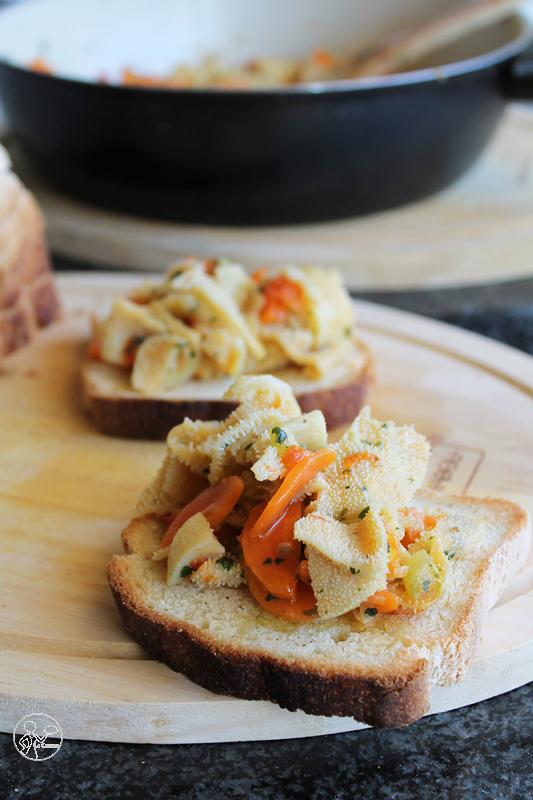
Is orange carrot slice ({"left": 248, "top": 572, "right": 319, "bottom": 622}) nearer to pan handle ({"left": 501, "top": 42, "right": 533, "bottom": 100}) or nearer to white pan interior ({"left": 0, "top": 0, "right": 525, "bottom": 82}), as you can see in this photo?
pan handle ({"left": 501, "top": 42, "right": 533, "bottom": 100})

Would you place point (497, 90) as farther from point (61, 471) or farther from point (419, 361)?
point (61, 471)

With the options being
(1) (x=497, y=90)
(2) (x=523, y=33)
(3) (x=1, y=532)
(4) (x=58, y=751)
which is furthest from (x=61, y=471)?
(2) (x=523, y=33)

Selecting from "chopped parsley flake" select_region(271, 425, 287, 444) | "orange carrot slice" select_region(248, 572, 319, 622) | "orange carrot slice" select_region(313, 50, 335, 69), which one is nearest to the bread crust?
"orange carrot slice" select_region(248, 572, 319, 622)

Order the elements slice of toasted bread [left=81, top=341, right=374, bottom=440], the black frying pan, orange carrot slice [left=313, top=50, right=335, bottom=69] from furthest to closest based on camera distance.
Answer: orange carrot slice [left=313, top=50, right=335, bottom=69] → the black frying pan → slice of toasted bread [left=81, top=341, right=374, bottom=440]

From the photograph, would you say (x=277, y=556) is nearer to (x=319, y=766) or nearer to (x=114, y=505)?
(x=319, y=766)

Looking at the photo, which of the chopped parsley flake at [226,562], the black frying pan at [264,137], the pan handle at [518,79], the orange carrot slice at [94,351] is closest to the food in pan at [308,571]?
the chopped parsley flake at [226,562]

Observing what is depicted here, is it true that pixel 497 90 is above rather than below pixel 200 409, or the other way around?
above
